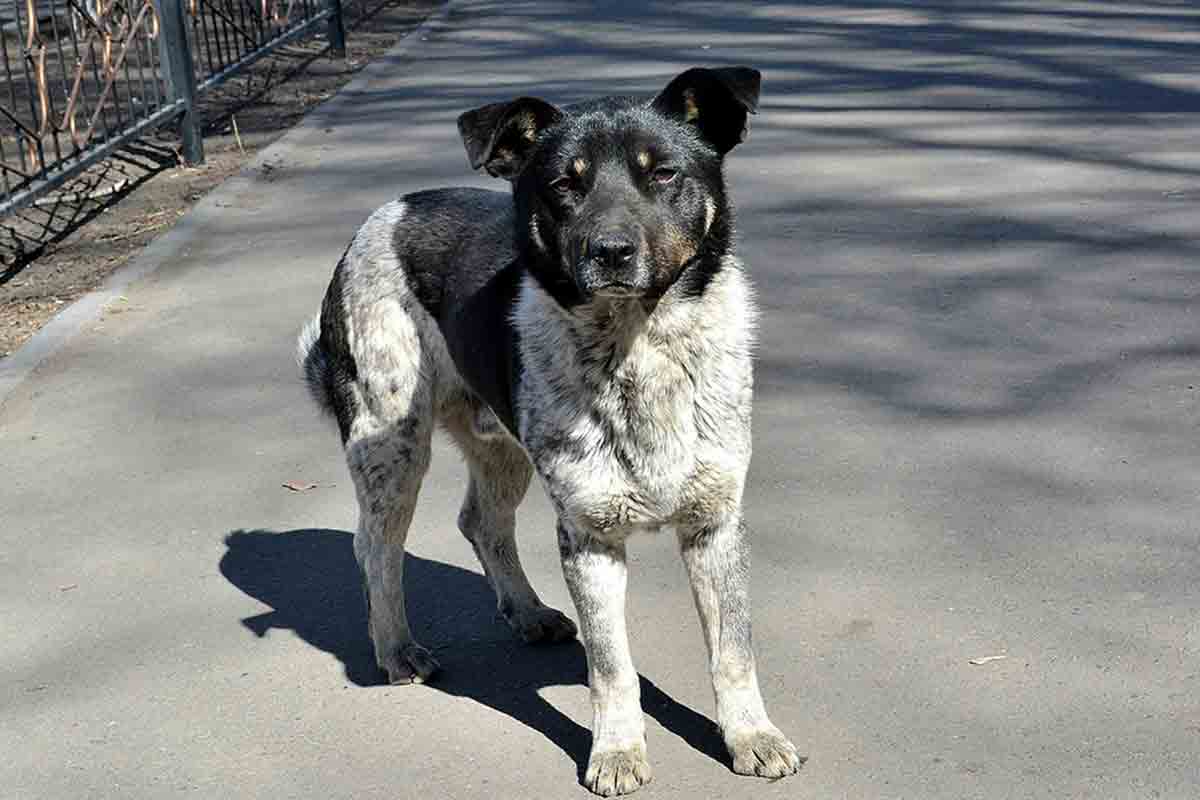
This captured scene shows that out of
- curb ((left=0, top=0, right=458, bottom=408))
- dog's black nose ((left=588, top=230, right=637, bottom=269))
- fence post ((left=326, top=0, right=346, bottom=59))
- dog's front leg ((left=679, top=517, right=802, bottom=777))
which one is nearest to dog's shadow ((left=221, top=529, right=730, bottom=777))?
dog's front leg ((left=679, top=517, right=802, bottom=777))

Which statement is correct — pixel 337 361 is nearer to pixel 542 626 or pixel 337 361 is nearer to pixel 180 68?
pixel 542 626

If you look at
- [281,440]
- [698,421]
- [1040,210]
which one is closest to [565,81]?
[1040,210]

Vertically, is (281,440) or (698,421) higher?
(698,421)

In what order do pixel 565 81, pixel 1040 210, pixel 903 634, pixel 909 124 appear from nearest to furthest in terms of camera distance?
pixel 903 634 < pixel 1040 210 < pixel 909 124 < pixel 565 81

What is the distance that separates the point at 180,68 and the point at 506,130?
25.1 ft

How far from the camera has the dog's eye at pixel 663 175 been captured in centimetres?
395

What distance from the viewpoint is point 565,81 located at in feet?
42.5

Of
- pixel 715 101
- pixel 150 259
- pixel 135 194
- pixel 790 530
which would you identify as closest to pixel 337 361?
pixel 715 101

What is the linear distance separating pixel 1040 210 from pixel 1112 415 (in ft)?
9.32

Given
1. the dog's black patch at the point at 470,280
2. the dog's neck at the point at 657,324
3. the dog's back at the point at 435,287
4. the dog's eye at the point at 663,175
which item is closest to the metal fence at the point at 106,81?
the dog's back at the point at 435,287

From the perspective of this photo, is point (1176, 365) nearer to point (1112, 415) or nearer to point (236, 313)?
point (1112, 415)

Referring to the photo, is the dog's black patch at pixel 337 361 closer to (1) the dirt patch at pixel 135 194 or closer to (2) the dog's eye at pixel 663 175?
(2) the dog's eye at pixel 663 175

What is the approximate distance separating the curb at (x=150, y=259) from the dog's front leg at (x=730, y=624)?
3.88 meters

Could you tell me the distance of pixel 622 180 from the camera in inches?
155
